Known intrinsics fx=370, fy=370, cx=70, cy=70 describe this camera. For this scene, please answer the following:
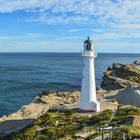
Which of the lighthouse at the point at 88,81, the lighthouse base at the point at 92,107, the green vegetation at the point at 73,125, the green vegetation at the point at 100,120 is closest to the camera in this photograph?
the green vegetation at the point at 73,125

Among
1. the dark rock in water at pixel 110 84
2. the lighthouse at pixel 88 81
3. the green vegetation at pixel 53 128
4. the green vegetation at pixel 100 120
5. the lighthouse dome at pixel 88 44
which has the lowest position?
the dark rock in water at pixel 110 84

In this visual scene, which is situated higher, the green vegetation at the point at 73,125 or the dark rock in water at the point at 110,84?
the green vegetation at the point at 73,125

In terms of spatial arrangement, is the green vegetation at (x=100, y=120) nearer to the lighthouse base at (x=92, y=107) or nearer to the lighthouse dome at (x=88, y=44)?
the lighthouse base at (x=92, y=107)

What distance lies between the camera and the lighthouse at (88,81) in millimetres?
28625

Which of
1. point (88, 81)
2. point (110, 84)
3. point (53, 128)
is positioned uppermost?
point (88, 81)

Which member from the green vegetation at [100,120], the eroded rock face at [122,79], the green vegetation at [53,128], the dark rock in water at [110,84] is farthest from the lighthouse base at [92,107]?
the dark rock in water at [110,84]

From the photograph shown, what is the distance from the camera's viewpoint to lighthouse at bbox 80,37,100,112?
28.6 meters

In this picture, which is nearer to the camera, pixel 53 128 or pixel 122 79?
pixel 53 128

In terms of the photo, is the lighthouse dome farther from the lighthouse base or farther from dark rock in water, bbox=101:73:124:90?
dark rock in water, bbox=101:73:124:90

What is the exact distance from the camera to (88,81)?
28828 millimetres

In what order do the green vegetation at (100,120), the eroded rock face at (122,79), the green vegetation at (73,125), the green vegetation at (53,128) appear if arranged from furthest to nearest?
1. the eroded rock face at (122,79)
2. the green vegetation at (100,120)
3. the green vegetation at (53,128)
4. the green vegetation at (73,125)

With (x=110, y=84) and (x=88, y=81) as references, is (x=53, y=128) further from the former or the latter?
(x=110, y=84)

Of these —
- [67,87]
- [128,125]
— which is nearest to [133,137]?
[128,125]

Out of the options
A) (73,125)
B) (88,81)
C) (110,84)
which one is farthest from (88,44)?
(110,84)
